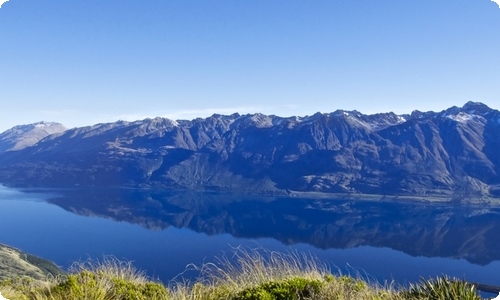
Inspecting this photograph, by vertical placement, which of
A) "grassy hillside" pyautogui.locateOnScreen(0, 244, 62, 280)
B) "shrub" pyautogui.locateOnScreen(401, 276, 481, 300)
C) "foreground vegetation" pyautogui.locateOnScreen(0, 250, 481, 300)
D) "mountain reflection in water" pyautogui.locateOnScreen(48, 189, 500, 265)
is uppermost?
"shrub" pyautogui.locateOnScreen(401, 276, 481, 300)

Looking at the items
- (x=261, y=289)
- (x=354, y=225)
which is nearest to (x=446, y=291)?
(x=261, y=289)

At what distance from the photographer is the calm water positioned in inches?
4107

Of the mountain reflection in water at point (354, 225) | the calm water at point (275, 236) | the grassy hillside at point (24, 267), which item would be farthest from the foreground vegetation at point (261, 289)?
the mountain reflection in water at point (354, 225)

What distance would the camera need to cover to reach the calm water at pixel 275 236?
104312 millimetres

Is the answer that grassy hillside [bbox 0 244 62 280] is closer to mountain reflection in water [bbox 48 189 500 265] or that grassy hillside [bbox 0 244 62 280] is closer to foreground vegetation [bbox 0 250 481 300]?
foreground vegetation [bbox 0 250 481 300]

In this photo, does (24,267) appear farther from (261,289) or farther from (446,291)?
(446,291)

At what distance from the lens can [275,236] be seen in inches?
5448

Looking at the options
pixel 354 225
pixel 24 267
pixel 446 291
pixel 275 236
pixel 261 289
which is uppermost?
pixel 446 291

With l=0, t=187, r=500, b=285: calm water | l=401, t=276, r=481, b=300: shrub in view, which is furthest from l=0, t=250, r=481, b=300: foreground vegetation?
l=0, t=187, r=500, b=285: calm water

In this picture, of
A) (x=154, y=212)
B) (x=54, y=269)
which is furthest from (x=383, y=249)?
(x=154, y=212)

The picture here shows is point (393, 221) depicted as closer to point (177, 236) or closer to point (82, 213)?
point (177, 236)

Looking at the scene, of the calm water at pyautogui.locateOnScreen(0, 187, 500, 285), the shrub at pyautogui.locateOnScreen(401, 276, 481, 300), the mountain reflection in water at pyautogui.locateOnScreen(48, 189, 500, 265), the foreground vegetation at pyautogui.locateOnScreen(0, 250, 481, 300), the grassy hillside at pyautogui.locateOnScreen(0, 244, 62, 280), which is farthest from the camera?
the mountain reflection in water at pyautogui.locateOnScreen(48, 189, 500, 265)

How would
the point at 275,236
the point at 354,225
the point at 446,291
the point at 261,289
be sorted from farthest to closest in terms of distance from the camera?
the point at 354,225, the point at 275,236, the point at 261,289, the point at 446,291

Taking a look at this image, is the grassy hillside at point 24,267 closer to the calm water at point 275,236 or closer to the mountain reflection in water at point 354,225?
the calm water at point 275,236
